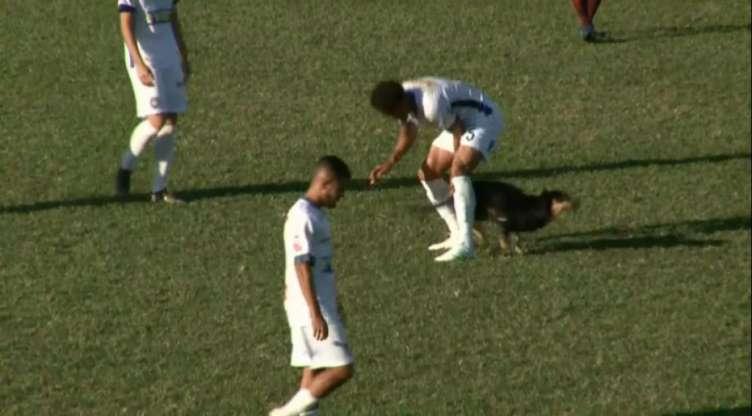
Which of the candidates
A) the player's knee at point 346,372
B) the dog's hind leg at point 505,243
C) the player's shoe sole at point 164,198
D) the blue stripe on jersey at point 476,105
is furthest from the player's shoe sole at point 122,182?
the player's knee at point 346,372

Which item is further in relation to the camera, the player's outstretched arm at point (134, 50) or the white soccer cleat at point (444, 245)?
the player's outstretched arm at point (134, 50)

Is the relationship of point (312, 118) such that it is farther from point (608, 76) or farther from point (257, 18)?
point (257, 18)

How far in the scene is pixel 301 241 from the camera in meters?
10.1

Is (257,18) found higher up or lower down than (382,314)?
higher up

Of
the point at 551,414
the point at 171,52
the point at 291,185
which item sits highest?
the point at 171,52

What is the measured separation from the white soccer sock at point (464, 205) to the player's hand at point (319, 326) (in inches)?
147

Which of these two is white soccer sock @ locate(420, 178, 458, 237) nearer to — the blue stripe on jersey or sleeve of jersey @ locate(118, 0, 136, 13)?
the blue stripe on jersey

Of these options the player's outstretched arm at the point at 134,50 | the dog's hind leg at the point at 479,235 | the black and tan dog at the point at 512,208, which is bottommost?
the dog's hind leg at the point at 479,235

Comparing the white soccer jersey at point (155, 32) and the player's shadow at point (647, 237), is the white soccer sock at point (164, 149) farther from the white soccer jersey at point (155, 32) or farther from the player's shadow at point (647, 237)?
the player's shadow at point (647, 237)

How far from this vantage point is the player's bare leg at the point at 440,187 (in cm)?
1412

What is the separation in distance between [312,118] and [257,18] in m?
4.72

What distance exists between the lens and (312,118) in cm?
1861

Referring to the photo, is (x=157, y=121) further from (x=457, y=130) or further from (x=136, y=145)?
(x=457, y=130)

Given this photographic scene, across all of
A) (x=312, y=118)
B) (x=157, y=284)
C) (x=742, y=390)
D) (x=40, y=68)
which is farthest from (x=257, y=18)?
(x=742, y=390)
